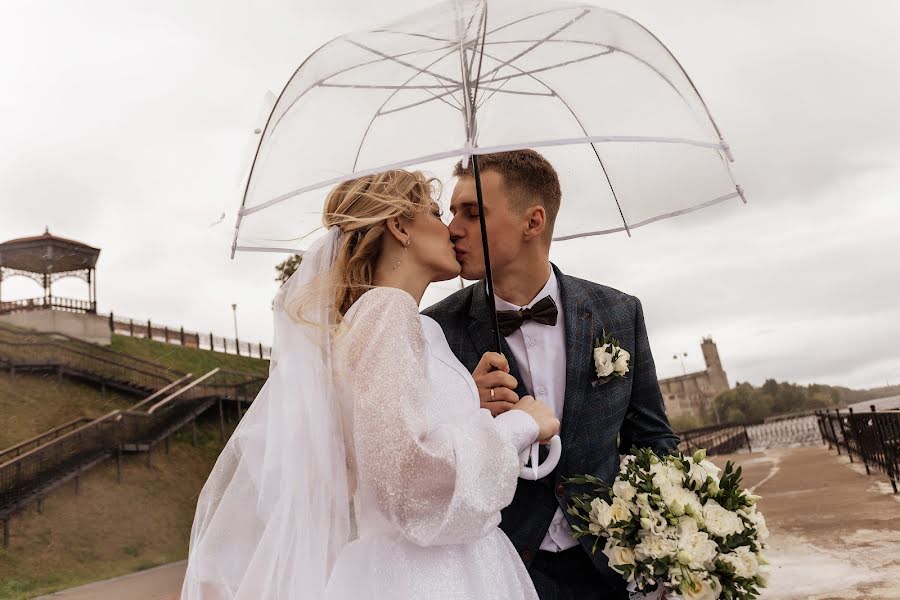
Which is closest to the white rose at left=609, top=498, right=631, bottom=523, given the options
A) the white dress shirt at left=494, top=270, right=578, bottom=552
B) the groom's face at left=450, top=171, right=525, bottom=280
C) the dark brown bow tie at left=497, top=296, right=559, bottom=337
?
the white dress shirt at left=494, top=270, right=578, bottom=552

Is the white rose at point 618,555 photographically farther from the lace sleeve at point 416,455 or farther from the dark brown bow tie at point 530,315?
the dark brown bow tie at point 530,315

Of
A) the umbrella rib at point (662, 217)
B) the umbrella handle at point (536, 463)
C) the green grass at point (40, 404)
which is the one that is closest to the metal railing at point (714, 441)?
the green grass at point (40, 404)

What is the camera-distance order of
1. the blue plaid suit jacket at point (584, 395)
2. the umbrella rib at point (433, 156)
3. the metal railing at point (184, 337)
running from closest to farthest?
the umbrella rib at point (433, 156)
the blue plaid suit jacket at point (584, 395)
the metal railing at point (184, 337)

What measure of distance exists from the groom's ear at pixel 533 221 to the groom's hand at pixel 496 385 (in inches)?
25.1

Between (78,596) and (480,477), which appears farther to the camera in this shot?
(78,596)

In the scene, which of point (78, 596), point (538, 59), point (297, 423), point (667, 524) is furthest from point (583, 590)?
point (78, 596)

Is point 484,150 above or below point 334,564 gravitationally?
above

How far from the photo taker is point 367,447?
4.84ft

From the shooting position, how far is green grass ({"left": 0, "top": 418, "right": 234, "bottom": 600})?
1298cm

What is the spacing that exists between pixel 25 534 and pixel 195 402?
6818 millimetres

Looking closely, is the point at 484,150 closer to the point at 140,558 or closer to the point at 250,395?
the point at 140,558

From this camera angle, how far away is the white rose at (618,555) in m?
1.81

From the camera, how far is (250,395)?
22.0m

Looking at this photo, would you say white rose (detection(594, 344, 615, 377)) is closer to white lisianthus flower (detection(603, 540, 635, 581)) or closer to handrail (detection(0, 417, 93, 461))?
white lisianthus flower (detection(603, 540, 635, 581))
